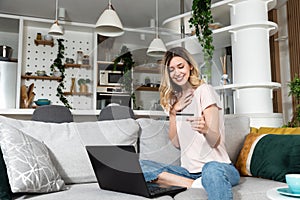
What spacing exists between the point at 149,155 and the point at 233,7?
2153 millimetres

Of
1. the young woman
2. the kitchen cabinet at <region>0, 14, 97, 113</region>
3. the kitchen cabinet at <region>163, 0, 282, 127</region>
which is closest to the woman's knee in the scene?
the young woman

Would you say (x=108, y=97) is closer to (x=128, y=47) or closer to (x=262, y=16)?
(x=128, y=47)

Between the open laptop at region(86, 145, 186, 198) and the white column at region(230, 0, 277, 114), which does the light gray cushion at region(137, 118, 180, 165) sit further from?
the white column at region(230, 0, 277, 114)

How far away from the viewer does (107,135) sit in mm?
1753

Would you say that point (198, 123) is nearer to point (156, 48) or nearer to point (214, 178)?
point (214, 178)

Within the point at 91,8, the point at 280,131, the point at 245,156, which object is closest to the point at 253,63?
the point at 280,131

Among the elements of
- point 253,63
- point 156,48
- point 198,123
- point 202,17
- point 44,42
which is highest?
point 44,42

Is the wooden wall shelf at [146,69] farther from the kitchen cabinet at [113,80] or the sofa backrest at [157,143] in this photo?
the sofa backrest at [157,143]

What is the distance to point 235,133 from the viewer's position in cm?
220

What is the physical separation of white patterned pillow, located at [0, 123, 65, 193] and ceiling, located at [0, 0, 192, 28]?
11.0 feet

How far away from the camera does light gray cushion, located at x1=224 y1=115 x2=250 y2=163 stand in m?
2.15

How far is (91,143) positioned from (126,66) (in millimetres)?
601

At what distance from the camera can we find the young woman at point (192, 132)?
122cm

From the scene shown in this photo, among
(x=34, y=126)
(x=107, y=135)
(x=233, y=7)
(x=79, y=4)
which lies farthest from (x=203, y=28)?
(x=79, y=4)
